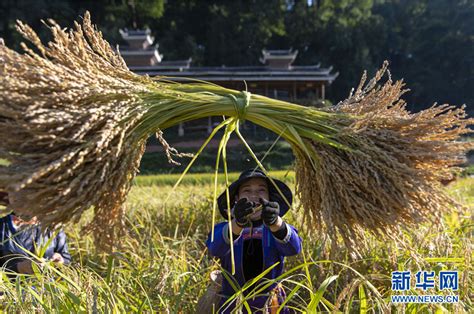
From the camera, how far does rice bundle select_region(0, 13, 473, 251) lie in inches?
46.5

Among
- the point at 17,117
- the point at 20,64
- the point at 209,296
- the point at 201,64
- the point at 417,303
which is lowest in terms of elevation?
the point at 209,296

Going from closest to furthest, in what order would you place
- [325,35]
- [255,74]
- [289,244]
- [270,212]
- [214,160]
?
[270,212] → [289,244] → [214,160] → [255,74] → [325,35]

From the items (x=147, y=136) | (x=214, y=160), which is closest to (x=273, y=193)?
(x=147, y=136)

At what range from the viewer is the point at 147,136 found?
1.43m

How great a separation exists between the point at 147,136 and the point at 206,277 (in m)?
1.17

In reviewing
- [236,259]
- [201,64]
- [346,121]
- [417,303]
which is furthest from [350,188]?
[201,64]

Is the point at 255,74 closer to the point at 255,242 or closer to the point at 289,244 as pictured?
the point at 255,242

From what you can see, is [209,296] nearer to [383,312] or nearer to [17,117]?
[383,312]

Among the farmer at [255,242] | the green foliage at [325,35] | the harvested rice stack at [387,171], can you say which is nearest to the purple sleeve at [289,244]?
the farmer at [255,242]

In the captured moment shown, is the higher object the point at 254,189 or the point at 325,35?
the point at 325,35

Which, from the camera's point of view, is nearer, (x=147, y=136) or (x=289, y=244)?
(x=147, y=136)

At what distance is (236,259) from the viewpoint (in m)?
2.00

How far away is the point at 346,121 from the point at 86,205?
0.90 meters

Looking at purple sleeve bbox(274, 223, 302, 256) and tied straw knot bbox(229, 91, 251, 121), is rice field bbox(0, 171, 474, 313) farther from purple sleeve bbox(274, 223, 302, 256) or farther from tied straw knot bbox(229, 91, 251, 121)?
tied straw knot bbox(229, 91, 251, 121)
